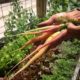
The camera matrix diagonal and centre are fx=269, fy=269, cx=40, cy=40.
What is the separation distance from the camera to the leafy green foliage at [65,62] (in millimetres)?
1403

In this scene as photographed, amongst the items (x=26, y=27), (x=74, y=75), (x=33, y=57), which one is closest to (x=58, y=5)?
(x=26, y=27)

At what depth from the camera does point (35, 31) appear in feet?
3.67

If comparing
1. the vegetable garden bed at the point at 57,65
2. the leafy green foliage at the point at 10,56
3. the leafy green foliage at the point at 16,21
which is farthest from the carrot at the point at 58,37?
the leafy green foliage at the point at 16,21

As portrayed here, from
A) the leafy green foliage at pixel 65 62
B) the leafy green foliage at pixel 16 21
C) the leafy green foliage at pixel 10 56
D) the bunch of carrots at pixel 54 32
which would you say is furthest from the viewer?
the leafy green foliage at pixel 16 21

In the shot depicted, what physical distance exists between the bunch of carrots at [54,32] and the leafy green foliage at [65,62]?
33 cm

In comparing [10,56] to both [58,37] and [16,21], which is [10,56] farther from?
[58,37]

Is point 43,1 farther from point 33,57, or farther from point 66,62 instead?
point 33,57

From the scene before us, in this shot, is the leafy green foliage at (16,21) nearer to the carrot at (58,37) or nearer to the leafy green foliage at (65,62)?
the leafy green foliage at (65,62)

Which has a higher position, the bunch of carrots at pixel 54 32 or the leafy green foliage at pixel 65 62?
the bunch of carrots at pixel 54 32

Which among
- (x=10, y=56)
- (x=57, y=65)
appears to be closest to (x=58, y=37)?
(x=57, y=65)

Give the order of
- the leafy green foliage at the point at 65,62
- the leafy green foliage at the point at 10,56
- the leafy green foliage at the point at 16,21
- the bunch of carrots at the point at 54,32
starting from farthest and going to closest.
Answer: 1. the leafy green foliage at the point at 16,21
2. the leafy green foliage at the point at 10,56
3. the leafy green foliage at the point at 65,62
4. the bunch of carrots at the point at 54,32

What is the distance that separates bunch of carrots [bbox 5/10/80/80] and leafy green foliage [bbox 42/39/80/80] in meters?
0.33

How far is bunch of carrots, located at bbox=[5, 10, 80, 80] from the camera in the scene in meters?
1.02

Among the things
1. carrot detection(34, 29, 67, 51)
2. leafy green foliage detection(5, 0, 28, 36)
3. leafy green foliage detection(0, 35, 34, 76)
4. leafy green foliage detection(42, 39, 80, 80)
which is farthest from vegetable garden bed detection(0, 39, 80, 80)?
leafy green foliage detection(5, 0, 28, 36)
